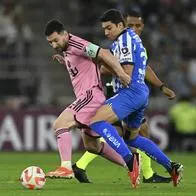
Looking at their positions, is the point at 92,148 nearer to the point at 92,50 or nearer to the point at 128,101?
the point at 128,101

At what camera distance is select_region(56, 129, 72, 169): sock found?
1091cm

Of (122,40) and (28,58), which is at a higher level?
(28,58)

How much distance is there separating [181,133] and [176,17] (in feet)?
15.7

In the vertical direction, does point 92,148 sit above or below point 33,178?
above

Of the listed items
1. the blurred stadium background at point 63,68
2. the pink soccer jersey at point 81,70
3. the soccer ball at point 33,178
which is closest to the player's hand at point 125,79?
the pink soccer jersey at point 81,70

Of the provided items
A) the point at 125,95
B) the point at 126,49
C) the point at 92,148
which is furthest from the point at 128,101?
the point at 92,148

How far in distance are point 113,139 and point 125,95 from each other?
0.63 meters

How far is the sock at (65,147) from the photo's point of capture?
10914 mm

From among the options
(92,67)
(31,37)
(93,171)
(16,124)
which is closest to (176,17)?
(31,37)

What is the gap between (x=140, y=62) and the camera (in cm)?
1084

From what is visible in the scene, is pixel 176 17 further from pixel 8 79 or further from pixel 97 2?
pixel 8 79

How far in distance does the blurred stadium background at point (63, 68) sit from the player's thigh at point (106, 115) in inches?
437

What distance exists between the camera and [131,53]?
10734 millimetres

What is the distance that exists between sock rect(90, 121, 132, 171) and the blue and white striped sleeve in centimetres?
82
